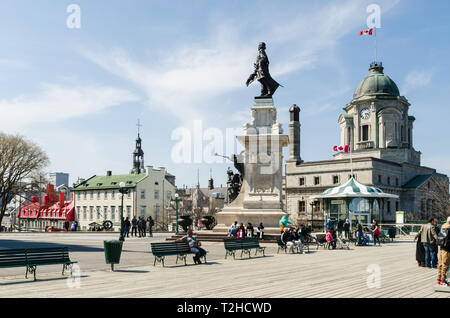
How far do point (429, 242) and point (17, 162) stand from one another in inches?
2097

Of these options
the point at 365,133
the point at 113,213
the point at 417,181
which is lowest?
the point at 113,213

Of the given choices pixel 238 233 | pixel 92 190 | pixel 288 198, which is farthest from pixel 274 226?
pixel 92 190

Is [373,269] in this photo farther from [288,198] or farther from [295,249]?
[288,198]

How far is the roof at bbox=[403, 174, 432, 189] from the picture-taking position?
8406 centimetres

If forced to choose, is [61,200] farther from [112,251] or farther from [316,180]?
[112,251]

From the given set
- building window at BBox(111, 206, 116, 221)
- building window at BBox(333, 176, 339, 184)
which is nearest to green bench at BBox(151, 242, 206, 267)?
building window at BBox(333, 176, 339, 184)

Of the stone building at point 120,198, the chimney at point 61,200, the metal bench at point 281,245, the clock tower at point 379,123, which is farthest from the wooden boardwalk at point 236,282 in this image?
the chimney at point 61,200

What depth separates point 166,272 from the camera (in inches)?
527

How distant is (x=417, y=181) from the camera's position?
85.6m

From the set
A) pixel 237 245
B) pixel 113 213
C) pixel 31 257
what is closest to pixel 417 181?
pixel 113 213

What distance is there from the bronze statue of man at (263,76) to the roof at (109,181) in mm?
62952

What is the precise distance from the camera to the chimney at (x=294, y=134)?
90438 millimetres

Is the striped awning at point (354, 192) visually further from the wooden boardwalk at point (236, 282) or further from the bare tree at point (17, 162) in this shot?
the bare tree at point (17, 162)
